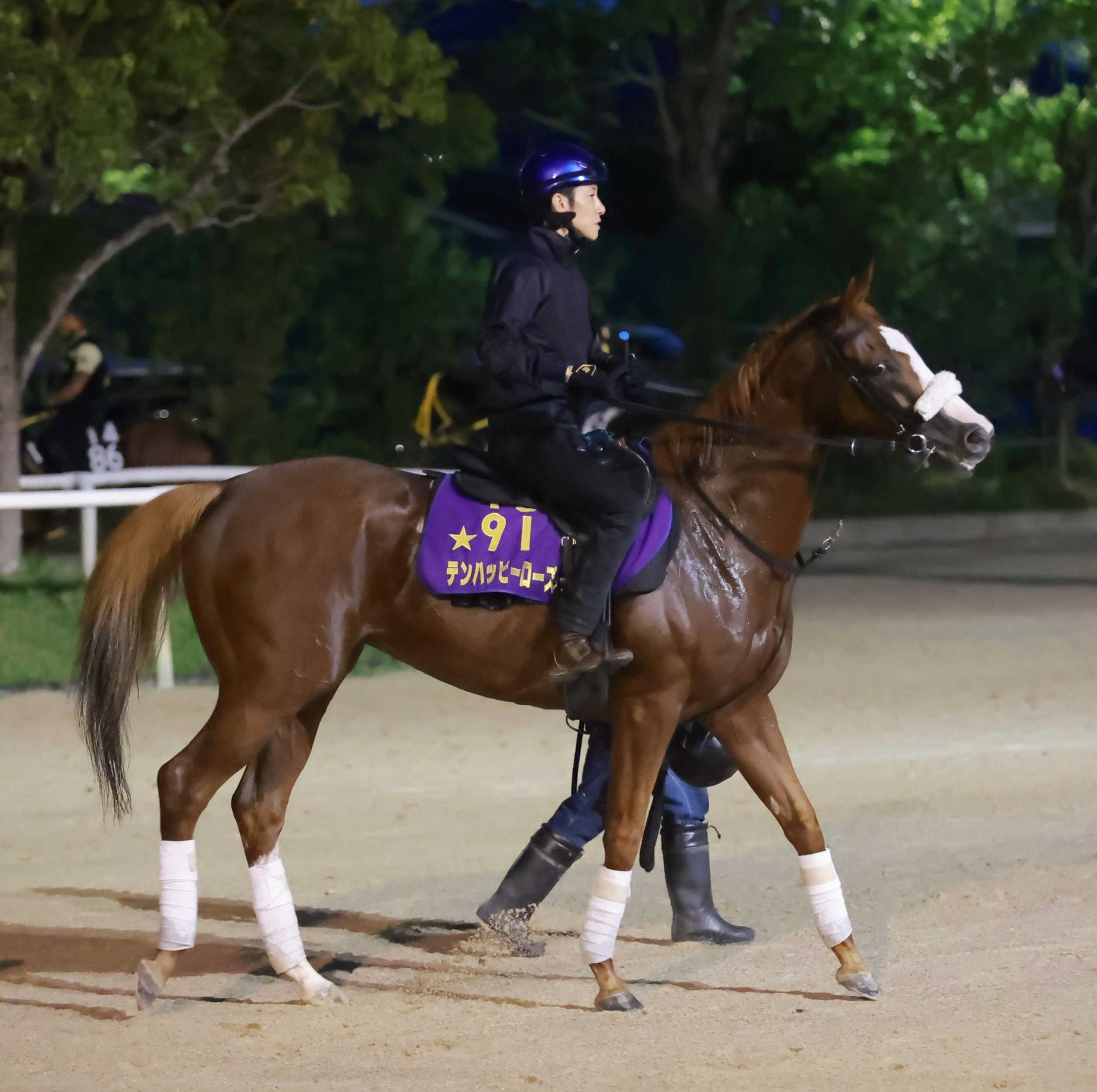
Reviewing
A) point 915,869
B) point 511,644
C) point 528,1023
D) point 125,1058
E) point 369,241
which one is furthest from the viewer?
point 369,241

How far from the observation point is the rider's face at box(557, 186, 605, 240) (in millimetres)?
6004

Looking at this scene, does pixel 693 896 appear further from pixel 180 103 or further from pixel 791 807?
pixel 180 103

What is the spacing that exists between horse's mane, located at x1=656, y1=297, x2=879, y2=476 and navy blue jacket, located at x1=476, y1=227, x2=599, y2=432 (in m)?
0.42

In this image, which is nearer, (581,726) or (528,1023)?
(528,1023)

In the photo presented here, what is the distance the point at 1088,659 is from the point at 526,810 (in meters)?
5.23

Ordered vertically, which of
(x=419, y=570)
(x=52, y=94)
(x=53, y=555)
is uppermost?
(x=52, y=94)

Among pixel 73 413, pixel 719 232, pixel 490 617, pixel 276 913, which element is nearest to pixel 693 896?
pixel 490 617

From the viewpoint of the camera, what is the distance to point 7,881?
7.59 metres

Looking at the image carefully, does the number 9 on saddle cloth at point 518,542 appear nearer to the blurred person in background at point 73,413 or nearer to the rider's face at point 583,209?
the rider's face at point 583,209

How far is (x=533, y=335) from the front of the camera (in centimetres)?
589

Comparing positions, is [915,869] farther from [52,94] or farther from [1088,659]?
[52,94]

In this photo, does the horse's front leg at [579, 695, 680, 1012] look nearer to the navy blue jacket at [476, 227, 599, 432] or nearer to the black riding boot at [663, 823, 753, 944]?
the black riding boot at [663, 823, 753, 944]

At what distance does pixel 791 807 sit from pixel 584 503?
1.16 metres

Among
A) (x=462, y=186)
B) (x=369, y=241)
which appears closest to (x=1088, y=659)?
(x=369, y=241)
